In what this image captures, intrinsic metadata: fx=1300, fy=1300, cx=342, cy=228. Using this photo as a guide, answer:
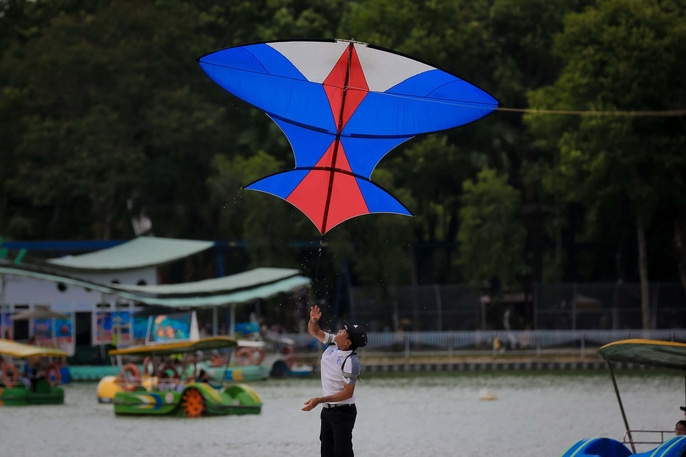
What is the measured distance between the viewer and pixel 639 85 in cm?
5009

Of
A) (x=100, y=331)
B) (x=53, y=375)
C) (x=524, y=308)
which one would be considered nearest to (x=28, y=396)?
(x=53, y=375)

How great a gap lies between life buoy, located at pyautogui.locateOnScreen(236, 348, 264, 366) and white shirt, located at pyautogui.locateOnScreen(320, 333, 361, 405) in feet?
112

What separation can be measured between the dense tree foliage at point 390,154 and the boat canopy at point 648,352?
3216cm

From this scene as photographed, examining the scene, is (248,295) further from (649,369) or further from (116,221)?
(116,221)

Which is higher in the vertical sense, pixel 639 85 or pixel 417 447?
pixel 639 85

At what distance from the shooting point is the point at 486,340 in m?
53.2

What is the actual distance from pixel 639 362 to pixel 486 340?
110ft

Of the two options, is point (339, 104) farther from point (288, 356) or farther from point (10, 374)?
point (288, 356)

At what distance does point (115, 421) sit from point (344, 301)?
3313 cm

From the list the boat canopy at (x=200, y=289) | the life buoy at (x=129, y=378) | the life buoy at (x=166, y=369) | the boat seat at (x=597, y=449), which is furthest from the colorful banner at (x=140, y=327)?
the boat seat at (x=597, y=449)

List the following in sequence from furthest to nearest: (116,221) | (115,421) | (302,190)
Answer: (116,221), (115,421), (302,190)

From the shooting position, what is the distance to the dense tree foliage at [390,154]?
53.0m

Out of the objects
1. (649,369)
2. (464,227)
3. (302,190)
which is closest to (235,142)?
(464,227)

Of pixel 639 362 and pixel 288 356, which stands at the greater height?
pixel 639 362
